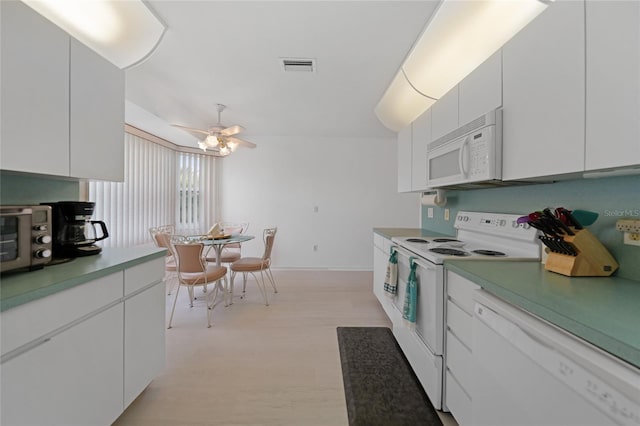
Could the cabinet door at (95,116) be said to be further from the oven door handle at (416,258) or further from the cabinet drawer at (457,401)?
the cabinet drawer at (457,401)

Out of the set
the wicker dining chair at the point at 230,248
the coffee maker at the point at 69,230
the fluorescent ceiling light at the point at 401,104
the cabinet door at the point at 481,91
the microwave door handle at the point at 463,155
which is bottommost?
the wicker dining chair at the point at 230,248

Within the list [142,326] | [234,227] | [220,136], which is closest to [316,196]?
[234,227]

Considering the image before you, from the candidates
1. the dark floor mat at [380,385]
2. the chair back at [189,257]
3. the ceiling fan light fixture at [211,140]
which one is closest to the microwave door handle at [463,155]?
the dark floor mat at [380,385]

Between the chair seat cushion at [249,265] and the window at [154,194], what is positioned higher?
the window at [154,194]

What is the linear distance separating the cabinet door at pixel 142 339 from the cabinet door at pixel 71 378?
5cm

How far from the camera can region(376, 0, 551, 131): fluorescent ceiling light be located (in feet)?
4.63

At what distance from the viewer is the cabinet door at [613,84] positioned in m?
0.76

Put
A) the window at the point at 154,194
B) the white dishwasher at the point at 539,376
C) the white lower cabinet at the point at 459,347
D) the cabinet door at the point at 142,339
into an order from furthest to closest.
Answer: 1. the window at the point at 154,194
2. the cabinet door at the point at 142,339
3. the white lower cabinet at the point at 459,347
4. the white dishwasher at the point at 539,376

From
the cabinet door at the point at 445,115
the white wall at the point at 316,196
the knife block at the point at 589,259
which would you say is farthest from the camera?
the white wall at the point at 316,196

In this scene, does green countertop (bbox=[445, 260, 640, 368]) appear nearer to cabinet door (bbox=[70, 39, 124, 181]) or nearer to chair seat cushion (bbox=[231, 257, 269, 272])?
cabinet door (bbox=[70, 39, 124, 181])

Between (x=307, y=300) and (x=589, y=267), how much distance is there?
256 cm

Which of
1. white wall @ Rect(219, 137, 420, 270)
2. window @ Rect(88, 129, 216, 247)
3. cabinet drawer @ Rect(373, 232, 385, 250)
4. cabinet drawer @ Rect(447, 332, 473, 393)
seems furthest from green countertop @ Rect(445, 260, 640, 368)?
window @ Rect(88, 129, 216, 247)

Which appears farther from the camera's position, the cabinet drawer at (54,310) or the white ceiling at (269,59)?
the white ceiling at (269,59)

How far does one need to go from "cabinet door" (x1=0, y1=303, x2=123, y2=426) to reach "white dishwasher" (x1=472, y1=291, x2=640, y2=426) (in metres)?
1.65
